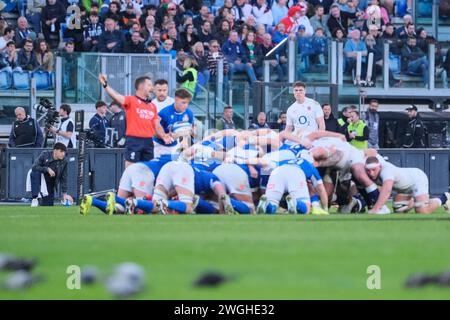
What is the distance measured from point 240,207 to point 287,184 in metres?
0.91

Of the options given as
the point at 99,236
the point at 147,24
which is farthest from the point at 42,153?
the point at 99,236

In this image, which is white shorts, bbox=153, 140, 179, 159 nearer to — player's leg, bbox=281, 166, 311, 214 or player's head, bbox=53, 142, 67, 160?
player's leg, bbox=281, 166, 311, 214

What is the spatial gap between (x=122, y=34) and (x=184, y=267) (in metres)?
22.1

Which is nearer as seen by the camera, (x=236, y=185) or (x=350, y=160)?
(x=236, y=185)

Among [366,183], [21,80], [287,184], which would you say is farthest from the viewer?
[21,80]

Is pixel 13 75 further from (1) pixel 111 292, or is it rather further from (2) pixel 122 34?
(1) pixel 111 292

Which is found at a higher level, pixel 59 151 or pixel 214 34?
pixel 214 34

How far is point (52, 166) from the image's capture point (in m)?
27.1

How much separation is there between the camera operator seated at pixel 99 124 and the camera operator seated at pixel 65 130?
46 cm

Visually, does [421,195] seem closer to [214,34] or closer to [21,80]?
[21,80]

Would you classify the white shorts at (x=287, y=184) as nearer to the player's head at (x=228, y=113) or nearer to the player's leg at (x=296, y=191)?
the player's leg at (x=296, y=191)

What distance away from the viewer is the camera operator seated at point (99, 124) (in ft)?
94.5

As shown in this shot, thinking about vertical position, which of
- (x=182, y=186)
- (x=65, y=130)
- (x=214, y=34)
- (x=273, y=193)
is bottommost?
(x=273, y=193)

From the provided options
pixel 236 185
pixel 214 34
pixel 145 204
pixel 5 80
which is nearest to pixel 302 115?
pixel 236 185
